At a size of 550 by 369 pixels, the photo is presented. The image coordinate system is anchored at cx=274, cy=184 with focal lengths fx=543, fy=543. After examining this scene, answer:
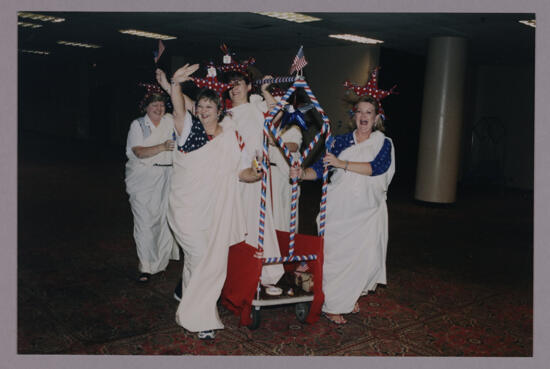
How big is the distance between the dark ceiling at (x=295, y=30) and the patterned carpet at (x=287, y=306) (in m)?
2.81

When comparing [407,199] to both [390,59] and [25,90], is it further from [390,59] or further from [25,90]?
[25,90]

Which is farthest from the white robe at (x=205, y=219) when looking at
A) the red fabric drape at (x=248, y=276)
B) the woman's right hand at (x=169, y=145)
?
the woman's right hand at (x=169, y=145)

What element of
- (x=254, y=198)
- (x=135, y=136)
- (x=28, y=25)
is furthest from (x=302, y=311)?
(x=28, y=25)

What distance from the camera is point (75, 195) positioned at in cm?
854

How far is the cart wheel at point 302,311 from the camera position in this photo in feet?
12.0

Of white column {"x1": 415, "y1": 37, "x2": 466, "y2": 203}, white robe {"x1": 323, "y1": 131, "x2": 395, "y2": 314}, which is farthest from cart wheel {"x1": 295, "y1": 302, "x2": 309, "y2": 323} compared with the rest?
white column {"x1": 415, "y1": 37, "x2": 466, "y2": 203}

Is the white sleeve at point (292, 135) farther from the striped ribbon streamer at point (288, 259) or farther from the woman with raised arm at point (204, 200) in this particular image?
the striped ribbon streamer at point (288, 259)

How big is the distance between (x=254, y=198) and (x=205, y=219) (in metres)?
0.67

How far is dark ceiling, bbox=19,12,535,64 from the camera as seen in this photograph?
7.56 meters

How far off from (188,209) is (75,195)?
5.77m

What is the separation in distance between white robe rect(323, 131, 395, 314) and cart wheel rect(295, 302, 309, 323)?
0.16 metres

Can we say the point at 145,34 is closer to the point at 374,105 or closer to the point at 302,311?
the point at 374,105

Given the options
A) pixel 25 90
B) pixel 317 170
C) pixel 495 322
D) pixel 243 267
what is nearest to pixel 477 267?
pixel 495 322

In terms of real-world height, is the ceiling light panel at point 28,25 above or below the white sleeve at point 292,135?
above
